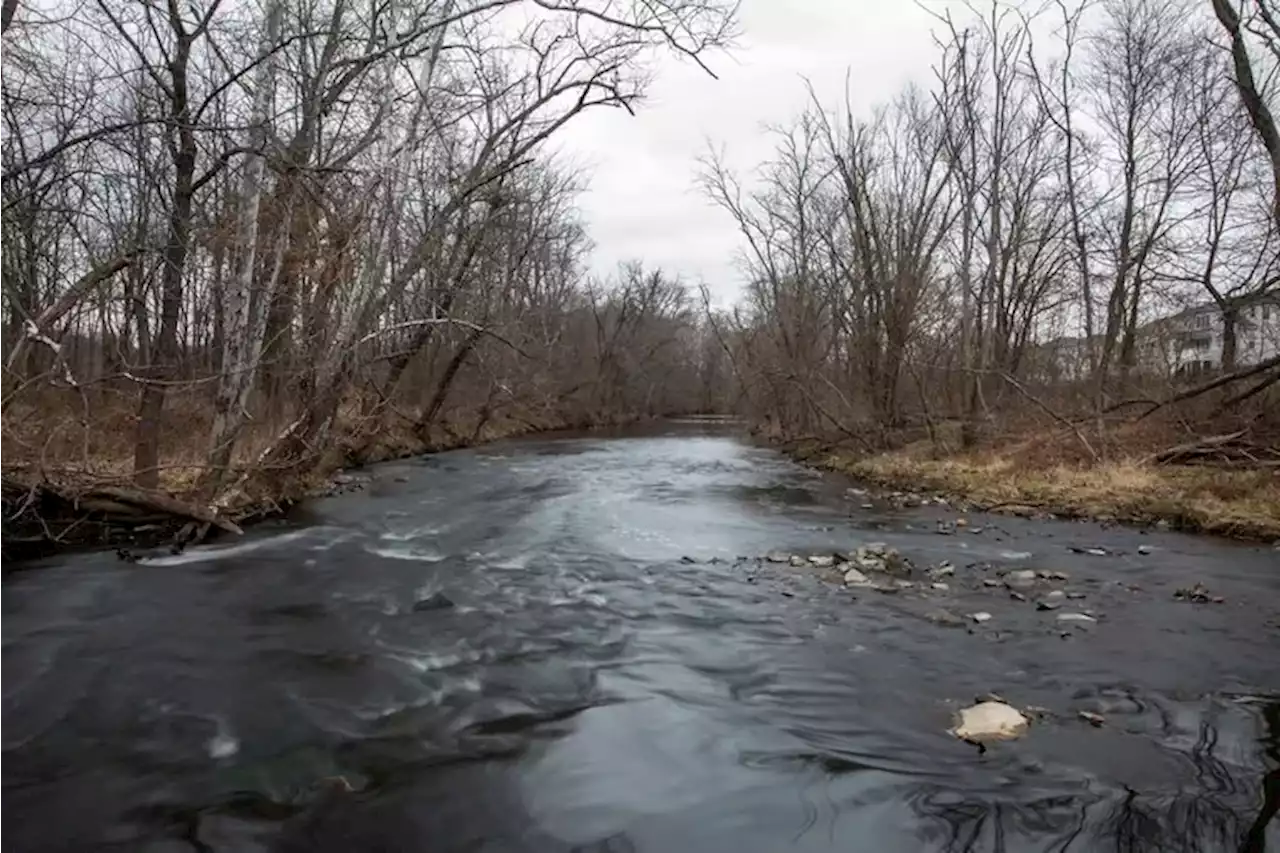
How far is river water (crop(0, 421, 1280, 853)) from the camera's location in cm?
397

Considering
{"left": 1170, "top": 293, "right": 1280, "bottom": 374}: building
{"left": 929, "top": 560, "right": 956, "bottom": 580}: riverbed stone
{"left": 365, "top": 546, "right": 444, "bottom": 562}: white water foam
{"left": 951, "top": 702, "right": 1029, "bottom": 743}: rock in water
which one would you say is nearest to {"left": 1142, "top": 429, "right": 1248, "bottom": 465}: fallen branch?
{"left": 1170, "top": 293, "right": 1280, "bottom": 374}: building

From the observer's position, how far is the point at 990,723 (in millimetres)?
4949

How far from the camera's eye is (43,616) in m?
7.09

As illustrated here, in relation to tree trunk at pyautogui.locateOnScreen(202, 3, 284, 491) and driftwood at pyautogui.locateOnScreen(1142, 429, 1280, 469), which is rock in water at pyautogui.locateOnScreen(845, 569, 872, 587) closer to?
tree trunk at pyautogui.locateOnScreen(202, 3, 284, 491)

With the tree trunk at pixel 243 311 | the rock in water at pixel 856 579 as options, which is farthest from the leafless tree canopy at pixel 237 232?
the rock in water at pixel 856 579

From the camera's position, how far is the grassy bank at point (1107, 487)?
445 inches

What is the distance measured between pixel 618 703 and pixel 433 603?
9.82ft

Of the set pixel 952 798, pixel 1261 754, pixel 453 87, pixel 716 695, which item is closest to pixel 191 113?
pixel 453 87

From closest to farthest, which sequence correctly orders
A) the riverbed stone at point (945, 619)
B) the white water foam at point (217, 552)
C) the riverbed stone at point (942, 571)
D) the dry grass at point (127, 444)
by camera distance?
the riverbed stone at point (945, 619) → the riverbed stone at point (942, 571) → the white water foam at point (217, 552) → the dry grass at point (127, 444)

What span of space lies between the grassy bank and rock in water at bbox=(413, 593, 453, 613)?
938cm

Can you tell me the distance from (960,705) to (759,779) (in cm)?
164

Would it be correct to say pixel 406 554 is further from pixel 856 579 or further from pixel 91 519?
pixel 856 579

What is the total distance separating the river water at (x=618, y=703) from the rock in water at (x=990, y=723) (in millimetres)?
110

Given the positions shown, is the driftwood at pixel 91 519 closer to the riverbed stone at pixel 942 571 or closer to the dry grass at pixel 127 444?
the dry grass at pixel 127 444
